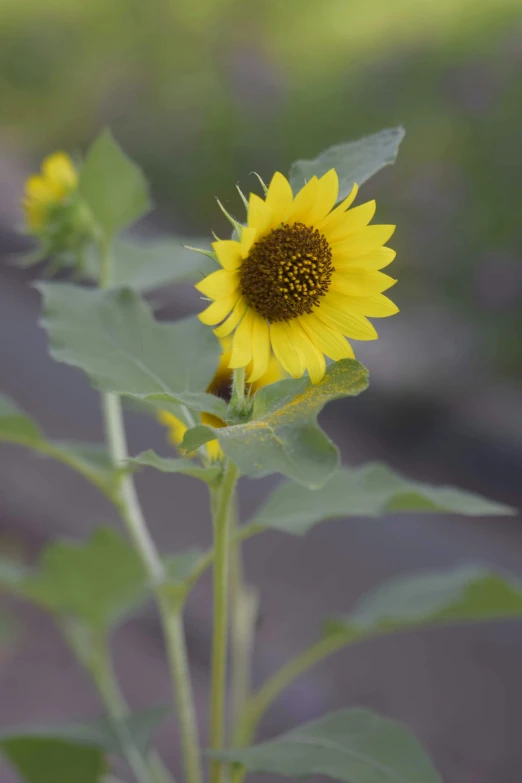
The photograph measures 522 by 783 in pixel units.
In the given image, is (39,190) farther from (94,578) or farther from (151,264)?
(94,578)

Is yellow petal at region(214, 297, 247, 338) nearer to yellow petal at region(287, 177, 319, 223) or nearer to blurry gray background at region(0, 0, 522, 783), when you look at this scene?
yellow petal at region(287, 177, 319, 223)

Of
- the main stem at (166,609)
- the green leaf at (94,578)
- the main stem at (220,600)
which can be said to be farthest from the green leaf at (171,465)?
the green leaf at (94,578)

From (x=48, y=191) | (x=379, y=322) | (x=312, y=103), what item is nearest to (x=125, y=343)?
(x=48, y=191)

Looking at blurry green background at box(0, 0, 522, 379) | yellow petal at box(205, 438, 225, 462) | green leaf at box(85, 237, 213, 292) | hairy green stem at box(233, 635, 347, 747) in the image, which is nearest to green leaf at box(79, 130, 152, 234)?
green leaf at box(85, 237, 213, 292)

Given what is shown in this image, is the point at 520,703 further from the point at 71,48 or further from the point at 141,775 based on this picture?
the point at 71,48

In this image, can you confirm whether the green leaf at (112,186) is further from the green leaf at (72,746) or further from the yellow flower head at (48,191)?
the green leaf at (72,746)

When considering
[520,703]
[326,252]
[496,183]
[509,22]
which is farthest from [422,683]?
[509,22]

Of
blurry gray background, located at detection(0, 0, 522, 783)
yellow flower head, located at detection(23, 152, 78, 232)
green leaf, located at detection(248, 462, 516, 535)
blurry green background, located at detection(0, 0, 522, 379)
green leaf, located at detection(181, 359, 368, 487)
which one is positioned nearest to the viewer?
green leaf, located at detection(181, 359, 368, 487)
